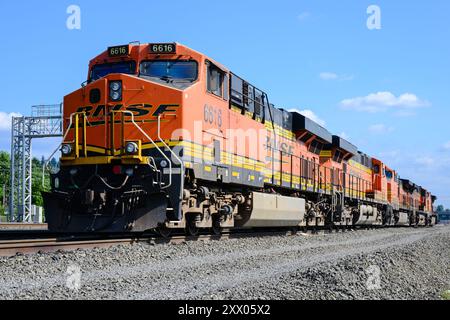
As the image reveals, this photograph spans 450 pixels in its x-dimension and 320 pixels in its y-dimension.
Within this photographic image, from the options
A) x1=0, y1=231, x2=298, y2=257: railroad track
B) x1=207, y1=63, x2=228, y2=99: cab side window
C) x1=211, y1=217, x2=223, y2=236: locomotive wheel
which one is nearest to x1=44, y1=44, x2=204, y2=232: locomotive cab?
x1=0, y1=231, x2=298, y2=257: railroad track

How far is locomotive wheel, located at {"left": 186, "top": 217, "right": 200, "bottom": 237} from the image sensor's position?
1200 centimetres

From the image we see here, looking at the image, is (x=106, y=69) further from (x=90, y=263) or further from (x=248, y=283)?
(x=248, y=283)

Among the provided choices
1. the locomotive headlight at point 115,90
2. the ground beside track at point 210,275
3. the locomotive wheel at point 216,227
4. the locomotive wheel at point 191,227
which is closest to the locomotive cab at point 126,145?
the locomotive headlight at point 115,90

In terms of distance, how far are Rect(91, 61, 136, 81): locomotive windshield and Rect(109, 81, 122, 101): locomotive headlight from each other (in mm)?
502

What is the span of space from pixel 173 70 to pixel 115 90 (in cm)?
128

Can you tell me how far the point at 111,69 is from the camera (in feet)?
38.4

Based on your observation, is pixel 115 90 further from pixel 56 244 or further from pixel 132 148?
pixel 56 244

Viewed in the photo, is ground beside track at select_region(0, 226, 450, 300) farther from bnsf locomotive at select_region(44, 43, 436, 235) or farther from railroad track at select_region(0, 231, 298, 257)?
bnsf locomotive at select_region(44, 43, 436, 235)

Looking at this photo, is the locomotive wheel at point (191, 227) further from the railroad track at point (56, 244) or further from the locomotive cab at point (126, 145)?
the locomotive cab at point (126, 145)

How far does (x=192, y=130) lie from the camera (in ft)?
36.2

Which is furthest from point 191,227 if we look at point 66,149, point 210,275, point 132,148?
point 210,275

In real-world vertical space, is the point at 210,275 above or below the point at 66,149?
below

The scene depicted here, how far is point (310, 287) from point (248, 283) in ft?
2.84
